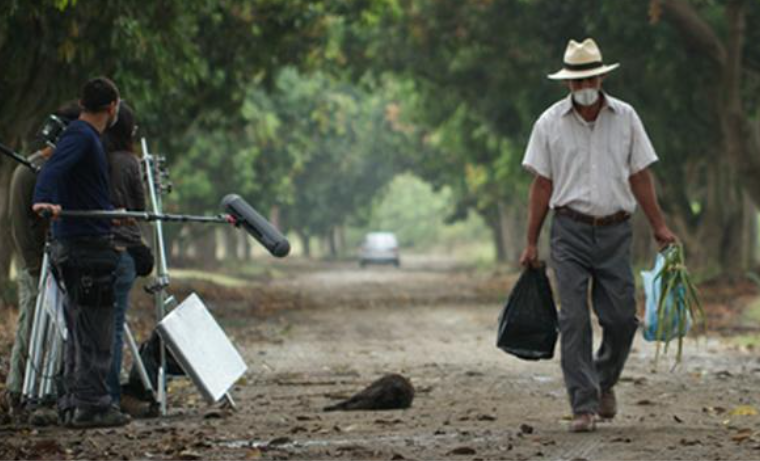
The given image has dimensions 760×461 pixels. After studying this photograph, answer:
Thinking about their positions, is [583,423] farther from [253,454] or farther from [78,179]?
[78,179]

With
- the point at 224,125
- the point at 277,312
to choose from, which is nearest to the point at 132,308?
the point at 277,312

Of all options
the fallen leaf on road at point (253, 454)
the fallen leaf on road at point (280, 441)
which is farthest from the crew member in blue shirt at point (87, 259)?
the fallen leaf on road at point (253, 454)

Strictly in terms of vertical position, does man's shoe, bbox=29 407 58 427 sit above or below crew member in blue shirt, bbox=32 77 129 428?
below

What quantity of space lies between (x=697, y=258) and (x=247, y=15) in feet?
36.0

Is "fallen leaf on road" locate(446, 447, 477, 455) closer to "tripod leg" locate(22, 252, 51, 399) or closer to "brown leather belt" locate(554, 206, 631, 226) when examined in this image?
"brown leather belt" locate(554, 206, 631, 226)

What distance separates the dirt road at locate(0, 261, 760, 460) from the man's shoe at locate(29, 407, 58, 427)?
0.29 meters

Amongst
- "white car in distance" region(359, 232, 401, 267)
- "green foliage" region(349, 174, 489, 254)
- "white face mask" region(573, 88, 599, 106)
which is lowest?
"green foliage" region(349, 174, 489, 254)

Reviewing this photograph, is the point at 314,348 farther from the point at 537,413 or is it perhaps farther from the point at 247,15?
the point at 247,15

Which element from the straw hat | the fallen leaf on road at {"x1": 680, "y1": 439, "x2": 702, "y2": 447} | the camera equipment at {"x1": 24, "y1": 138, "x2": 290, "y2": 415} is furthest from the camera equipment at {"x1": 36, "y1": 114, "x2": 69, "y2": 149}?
the fallen leaf on road at {"x1": 680, "y1": 439, "x2": 702, "y2": 447}

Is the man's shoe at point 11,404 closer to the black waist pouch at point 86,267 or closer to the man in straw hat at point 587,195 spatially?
the black waist pouch at point 86,267

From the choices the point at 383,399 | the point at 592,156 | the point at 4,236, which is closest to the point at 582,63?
the point at 592,156

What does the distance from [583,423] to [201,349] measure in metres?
2.50

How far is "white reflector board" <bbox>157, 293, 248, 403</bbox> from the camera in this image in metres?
10.0

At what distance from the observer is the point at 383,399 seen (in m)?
10.9
